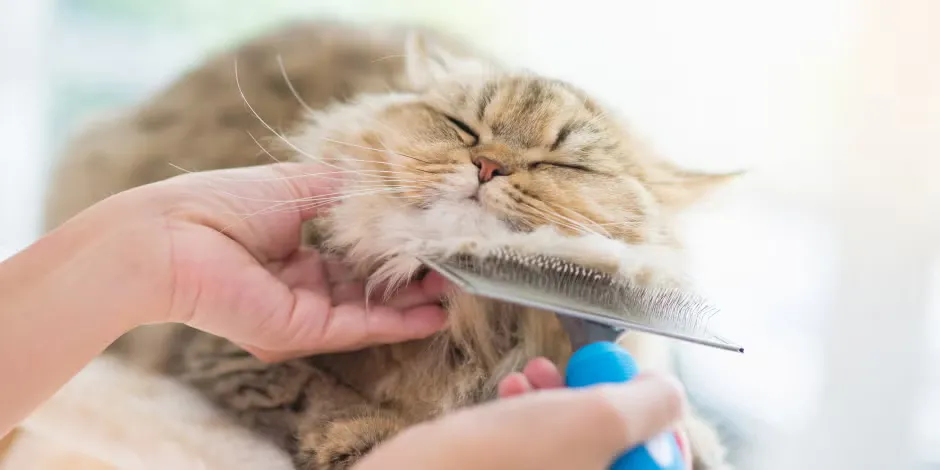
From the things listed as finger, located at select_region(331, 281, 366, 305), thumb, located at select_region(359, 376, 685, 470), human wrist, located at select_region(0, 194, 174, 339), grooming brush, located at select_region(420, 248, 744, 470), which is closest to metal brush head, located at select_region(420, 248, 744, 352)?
grooming brush, located at select_region(420, 248, 744, 470)

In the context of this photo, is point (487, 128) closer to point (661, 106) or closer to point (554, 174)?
point (554, 174)

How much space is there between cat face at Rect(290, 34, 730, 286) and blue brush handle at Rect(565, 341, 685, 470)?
0.19 metres

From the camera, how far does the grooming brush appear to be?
65cm

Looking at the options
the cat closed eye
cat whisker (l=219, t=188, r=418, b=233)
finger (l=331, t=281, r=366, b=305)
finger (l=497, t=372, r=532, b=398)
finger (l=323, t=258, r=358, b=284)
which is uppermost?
the cat closed eye

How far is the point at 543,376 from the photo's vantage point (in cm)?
70

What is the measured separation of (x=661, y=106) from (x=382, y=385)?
80cm

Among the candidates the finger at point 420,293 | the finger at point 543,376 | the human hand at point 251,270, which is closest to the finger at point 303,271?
the human hand at point 251,270

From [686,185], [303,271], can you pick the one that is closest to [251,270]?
[303,271]

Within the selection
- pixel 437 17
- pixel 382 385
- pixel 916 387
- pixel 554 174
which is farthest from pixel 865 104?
pixel 382 385

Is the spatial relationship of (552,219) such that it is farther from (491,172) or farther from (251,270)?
(251,270)

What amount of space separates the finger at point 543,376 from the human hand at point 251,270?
217 millimetres

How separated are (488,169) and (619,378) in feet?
1.08

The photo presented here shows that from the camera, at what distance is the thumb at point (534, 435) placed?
548 mm

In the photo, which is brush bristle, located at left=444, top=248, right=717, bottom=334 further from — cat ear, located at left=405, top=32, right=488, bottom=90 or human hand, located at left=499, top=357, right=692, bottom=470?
cat ear, located at left=405, top=32, right=488, bottom=90
